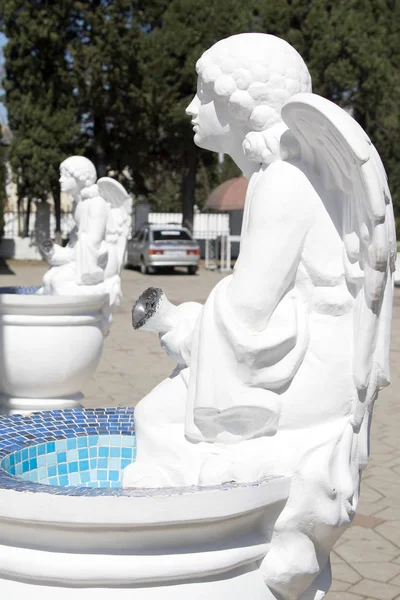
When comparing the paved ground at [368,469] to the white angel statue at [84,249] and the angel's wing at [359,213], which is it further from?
the angel's wing at [359,213]

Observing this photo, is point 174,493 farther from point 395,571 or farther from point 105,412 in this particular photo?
point 395,571

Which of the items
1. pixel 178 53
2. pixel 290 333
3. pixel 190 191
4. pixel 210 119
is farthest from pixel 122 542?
pixel 178 53

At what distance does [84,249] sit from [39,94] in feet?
61.2

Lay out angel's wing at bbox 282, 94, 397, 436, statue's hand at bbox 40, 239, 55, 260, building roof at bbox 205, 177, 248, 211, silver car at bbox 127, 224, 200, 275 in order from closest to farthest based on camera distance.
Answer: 1. angel's wing at bbox 282, 94, 397, 436
2. statue's hand at bbox 40, 239, 55, 260
3. silver car at bbox 127, 224, 200, 275
4. building roof at bbox 205, 177, 248, 211

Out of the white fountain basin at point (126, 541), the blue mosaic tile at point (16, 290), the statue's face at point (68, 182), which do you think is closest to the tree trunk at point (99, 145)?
the blue mosaic tile at point (16, 290)

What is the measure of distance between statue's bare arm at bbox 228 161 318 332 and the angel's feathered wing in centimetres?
438

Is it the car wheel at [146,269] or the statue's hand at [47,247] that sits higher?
the statue's hand at [47,247]

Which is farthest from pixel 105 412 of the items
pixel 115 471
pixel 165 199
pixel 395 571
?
pixel 165 199

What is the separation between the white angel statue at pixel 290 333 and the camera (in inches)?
77.7

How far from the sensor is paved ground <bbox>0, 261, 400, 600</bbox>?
138 inches

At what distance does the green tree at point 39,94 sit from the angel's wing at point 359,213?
21903mm

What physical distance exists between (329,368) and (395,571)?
1930mm

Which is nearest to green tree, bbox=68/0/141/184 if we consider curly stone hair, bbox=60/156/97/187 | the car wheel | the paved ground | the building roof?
the building roof

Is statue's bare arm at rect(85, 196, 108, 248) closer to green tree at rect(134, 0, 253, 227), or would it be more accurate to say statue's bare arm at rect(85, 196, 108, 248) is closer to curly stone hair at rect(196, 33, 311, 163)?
curly stone hair at rect(196, 33, 311, 163)
